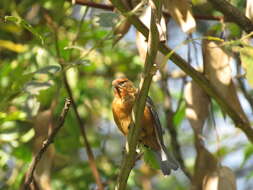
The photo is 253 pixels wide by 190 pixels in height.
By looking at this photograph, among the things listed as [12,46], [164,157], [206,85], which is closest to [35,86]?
[164,157]

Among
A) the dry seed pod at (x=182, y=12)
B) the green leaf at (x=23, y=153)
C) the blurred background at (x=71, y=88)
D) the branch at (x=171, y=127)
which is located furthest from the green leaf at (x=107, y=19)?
A: the branch at (x=171, y=127)

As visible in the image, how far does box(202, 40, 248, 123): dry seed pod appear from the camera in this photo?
221cm

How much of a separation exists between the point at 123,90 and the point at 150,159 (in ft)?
1.65

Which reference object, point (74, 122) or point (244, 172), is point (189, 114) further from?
point (244, 172)

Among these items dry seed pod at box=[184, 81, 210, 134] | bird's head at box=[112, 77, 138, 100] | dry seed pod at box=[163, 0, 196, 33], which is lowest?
dry seed pod at box=[184, 81, 210, 134]

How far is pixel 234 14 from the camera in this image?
7.51ft

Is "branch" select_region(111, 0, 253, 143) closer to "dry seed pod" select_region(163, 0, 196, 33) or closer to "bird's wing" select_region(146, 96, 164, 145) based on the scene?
"dry seed pod" select_region(163, 0, 196, 33)

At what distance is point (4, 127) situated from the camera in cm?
281

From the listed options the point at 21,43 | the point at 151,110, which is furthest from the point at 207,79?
the point at 21,43

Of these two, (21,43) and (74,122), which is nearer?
(74,122)

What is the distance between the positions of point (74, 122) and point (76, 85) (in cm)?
38

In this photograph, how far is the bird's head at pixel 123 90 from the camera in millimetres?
2746

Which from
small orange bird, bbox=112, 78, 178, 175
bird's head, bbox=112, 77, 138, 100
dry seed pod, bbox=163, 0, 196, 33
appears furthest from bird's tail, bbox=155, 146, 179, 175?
dry seed pod, bbox=163, 0, 196, 33

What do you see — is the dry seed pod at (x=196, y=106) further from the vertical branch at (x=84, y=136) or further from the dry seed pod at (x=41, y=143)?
the dry seed pod at (x=41, y=143)
